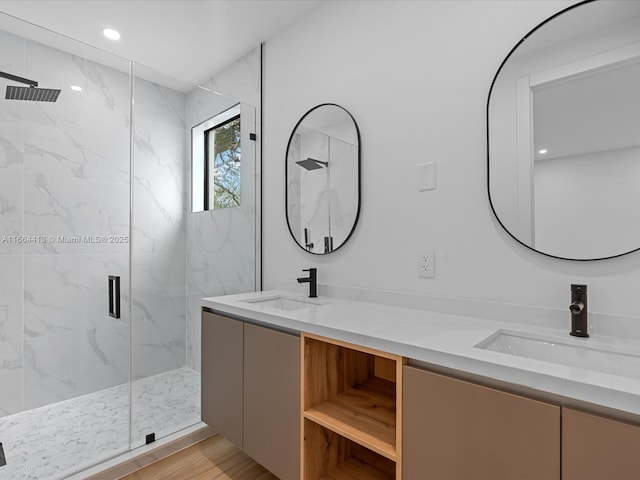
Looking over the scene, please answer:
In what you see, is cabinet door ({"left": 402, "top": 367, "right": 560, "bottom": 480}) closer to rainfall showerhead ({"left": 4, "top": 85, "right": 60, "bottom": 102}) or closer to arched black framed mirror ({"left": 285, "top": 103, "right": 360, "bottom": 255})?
arched black framed mirror ({"left": 285, "top": 103, "right": 360, "bottom": 255})

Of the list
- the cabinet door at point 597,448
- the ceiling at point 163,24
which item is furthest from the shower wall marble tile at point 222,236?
the cabinet door at point 597,448

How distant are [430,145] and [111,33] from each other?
2.20m

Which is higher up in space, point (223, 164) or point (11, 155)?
point (223, 164)

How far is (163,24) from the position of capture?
2139 millimetres

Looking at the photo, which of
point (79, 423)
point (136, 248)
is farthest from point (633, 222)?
point (79, 423)

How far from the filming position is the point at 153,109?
7.16 feet

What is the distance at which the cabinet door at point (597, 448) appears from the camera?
2.16 feet

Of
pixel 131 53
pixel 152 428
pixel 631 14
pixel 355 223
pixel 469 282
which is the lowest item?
pixel 152 428

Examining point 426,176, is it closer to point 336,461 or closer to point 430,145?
point 430,145

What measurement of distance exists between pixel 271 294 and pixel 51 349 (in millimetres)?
1272

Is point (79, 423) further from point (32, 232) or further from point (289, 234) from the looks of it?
point (289, 234)

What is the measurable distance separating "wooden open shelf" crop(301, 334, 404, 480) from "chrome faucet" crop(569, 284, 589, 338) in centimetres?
59

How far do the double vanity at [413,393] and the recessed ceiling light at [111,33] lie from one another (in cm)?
191

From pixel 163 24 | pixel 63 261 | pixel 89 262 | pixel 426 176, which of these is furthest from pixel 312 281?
pixel 163 24
